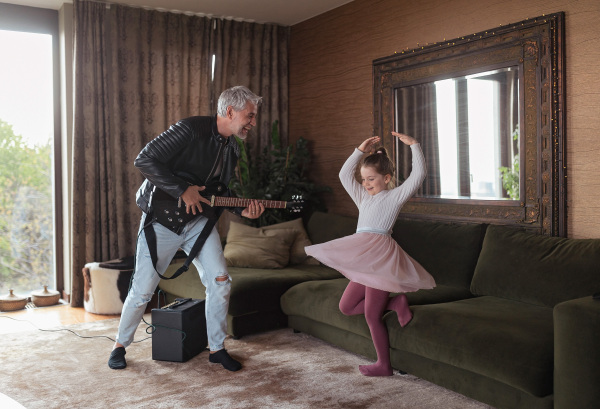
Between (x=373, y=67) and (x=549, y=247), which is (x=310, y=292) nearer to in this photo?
(x=549, y=247)

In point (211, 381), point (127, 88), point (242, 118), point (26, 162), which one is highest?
point (127, 88)

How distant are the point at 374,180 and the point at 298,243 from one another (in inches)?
58.1

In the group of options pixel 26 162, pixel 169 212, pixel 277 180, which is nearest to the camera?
pixel 169 212

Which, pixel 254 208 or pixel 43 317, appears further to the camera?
pixel 43 317

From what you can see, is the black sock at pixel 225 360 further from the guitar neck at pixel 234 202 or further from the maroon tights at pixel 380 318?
the guitar neck at pixel 234 202

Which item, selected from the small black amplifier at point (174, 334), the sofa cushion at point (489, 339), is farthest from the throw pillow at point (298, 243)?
the sofa cushion at point (489, 339)

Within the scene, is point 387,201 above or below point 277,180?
below

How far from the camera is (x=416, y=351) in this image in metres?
2.90

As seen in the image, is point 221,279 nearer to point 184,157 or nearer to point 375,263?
point 184,157

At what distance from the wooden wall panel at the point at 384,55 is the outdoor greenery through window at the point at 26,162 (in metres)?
2.16

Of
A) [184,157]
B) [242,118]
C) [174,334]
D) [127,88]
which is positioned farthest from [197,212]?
[127,88]

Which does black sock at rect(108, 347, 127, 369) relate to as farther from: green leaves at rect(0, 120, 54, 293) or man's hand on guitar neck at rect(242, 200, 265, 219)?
green leaves at rect(0, 120, 54, 293)

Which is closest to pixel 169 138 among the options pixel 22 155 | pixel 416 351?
pixel 416 351

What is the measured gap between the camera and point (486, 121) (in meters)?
3.85
